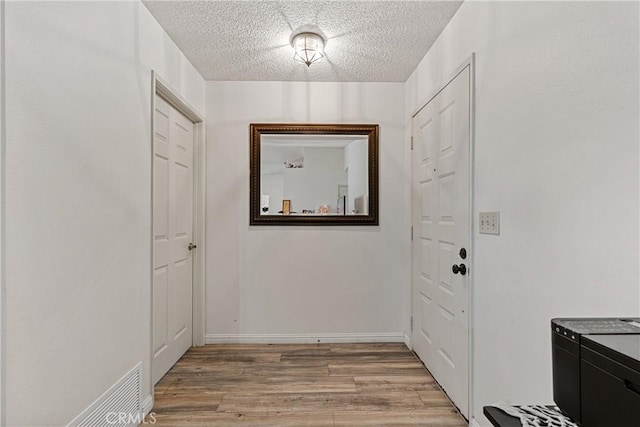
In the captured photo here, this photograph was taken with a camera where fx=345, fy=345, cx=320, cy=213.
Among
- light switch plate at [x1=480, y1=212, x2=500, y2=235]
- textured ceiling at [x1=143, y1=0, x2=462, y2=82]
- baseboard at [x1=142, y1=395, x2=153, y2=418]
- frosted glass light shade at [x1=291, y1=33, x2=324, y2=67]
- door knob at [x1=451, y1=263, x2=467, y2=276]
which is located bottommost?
baseboard at [x1=142, y1=395, x2=153, y2=418]

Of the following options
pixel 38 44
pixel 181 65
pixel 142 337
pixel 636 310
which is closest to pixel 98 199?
pixel 38 44

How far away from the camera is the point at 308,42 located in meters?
2.30

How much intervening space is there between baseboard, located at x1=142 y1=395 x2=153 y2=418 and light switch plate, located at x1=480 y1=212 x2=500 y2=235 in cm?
214

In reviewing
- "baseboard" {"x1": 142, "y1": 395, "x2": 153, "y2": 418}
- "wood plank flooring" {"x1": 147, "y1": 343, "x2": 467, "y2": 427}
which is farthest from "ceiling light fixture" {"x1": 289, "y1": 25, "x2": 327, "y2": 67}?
"baseboard" {"x1": 142, "y1": 395, "x2": 153, "y2": 418}

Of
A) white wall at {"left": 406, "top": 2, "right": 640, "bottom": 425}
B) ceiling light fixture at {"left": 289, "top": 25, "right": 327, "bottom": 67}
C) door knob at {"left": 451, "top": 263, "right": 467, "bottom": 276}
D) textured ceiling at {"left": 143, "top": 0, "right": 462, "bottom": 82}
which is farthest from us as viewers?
ceiling light fixture at {"left": 289, "top": 25, "right": 327, "bottom": 67}

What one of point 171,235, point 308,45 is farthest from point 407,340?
point 308,45

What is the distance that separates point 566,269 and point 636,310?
26 centimetres

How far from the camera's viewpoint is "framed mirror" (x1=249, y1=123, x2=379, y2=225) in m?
3.14

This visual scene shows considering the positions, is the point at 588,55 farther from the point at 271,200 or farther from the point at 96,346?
the point at 271,200

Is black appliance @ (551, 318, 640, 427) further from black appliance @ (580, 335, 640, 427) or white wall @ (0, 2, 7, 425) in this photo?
white wall @ (0, 2, 7, 425)

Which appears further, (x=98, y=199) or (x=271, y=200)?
(x=271, y=200)

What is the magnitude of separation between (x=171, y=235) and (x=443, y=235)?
1.96 m

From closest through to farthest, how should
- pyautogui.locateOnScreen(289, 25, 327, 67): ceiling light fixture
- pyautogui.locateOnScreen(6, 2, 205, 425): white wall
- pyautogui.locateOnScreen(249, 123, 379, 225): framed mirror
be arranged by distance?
pyautogui.locateOnScreen(6, 2, 205, 425): white wall, pyautogui.locateOnScreen(289, 25, 327, 67): ceiling light fixture, pyautogui.locateOnScreen(249, 123, 379, 225): framed mirror

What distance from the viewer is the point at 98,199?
1585 mm
